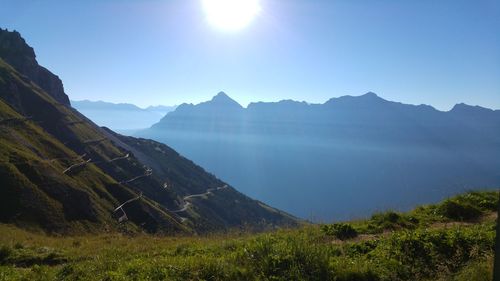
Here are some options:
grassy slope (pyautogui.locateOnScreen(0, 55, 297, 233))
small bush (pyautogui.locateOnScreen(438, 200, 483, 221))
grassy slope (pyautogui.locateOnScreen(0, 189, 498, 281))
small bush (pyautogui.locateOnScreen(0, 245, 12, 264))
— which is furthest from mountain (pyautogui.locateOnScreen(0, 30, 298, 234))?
small bush (pyautogui.locateOnScreen(0, 245, 12, 264))

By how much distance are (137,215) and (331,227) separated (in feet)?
334

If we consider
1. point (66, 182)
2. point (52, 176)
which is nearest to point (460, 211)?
point (52, 176)

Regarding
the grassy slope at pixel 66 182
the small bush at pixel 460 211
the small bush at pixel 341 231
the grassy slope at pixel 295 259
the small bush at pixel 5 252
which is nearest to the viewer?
the grassy slope at pixel 295 259

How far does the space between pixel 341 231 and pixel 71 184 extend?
299 ft

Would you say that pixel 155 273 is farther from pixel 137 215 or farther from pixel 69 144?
pixel 69 144

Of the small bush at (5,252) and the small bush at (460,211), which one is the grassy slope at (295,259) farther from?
the small bush at (460,211)

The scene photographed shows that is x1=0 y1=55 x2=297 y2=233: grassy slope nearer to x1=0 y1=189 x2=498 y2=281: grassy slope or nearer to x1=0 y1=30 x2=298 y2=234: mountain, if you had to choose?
x1=0 y1=30 x2=298 y2=234: mountain

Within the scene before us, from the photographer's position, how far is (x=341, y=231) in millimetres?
15484

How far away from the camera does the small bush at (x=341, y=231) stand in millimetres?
15215

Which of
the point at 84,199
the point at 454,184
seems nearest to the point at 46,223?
the point at 84,199

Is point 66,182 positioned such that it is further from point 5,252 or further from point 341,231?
point 341,231

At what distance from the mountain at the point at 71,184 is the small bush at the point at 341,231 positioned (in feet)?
10.6

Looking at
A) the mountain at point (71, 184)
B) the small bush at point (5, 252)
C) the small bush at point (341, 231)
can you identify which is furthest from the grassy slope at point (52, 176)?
the small bush at point (341, 231)

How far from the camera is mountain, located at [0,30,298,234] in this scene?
77.8 m
